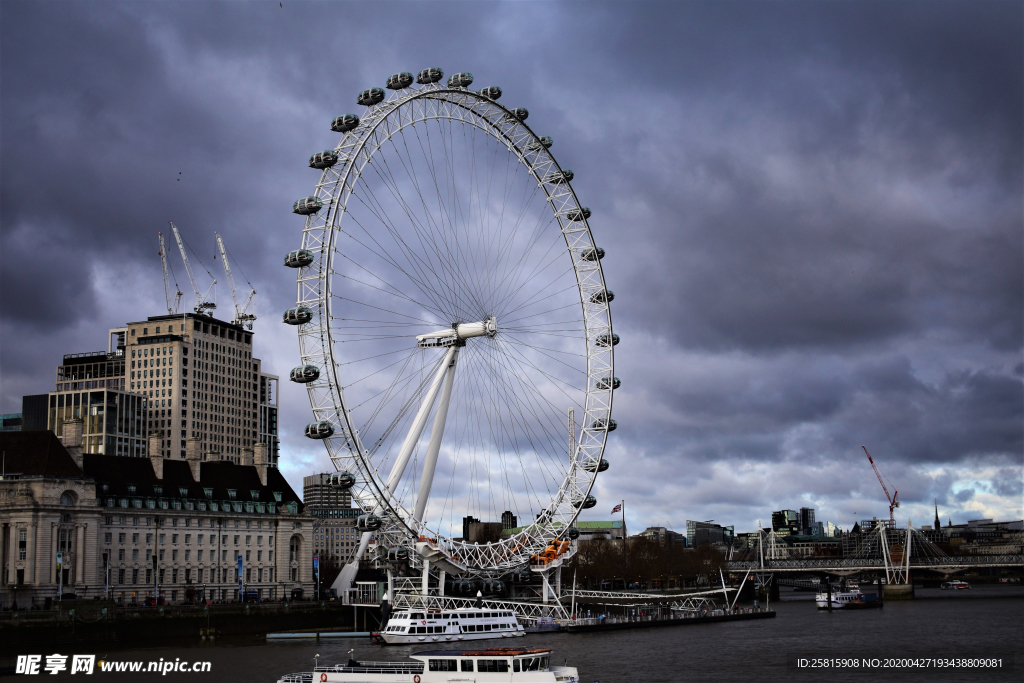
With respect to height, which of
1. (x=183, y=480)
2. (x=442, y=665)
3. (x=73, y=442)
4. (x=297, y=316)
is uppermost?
(x=297, y=316)

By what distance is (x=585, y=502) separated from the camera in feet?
349

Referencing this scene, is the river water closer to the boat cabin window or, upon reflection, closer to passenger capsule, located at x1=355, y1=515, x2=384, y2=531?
passenger capsule, located at x1=355, y1=515, x2=384, y2=531

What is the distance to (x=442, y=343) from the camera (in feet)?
300

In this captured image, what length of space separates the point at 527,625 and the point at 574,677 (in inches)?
2043

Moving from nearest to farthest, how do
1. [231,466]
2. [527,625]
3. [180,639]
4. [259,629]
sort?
1. [180,639]
2. [259,629]
3. [527,625]
4. [231,466]

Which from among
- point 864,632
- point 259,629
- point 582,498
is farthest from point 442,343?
point 864,632

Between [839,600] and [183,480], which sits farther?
[839,600]

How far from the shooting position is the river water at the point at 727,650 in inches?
2581

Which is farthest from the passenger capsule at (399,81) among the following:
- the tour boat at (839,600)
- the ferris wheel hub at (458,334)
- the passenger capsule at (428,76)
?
the tour boat at (839,600)

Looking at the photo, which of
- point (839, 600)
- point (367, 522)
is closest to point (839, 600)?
point (839, 600)

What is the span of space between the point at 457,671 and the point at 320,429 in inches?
1193

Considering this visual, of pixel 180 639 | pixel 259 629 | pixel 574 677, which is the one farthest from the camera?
pixel 259 629

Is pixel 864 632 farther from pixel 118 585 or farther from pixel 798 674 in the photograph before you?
pixel 118 585

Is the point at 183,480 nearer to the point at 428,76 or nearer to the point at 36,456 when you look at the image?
the point at 36,456
